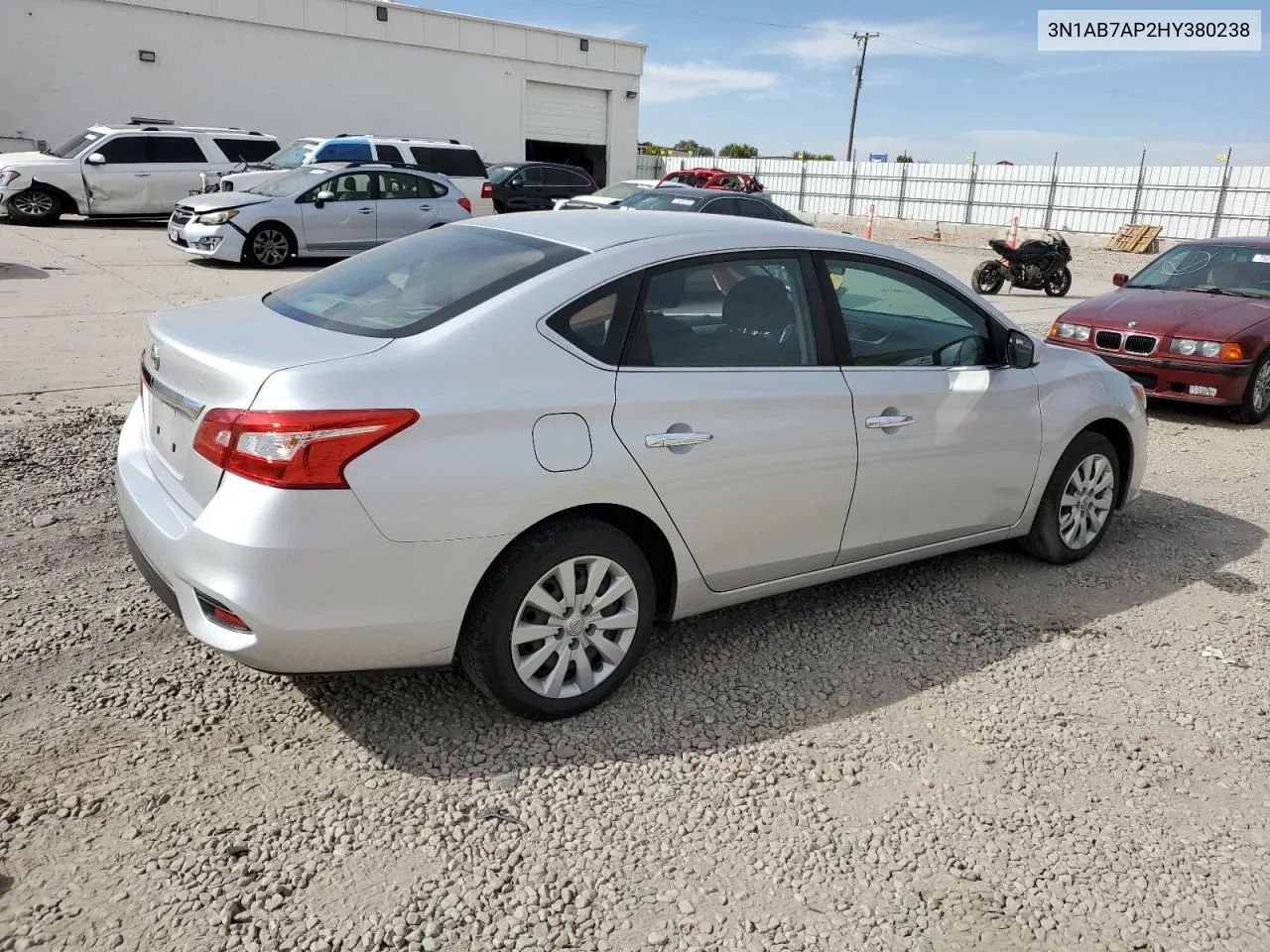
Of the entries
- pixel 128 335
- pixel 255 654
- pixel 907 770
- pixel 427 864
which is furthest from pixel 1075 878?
pixel 128 335

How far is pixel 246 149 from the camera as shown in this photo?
Answer: 20.8m

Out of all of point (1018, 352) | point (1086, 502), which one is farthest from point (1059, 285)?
point (1018, 352)

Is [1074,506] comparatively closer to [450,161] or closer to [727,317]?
[727,317]

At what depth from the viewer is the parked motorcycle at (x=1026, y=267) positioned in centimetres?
1708

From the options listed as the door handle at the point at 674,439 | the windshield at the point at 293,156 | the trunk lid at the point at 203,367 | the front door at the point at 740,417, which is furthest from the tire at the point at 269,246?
the door handle at the point at 674,439

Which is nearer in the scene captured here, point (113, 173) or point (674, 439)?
point (674, 439)

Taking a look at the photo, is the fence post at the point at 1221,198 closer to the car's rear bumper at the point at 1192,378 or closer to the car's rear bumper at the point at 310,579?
the car's rear bumper at the point at 1192,378

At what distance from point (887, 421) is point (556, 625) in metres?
1.54

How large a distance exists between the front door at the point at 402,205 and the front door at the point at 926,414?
12.7 metres

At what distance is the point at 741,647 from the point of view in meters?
4.00

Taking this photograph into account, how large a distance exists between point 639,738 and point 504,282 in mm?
1543

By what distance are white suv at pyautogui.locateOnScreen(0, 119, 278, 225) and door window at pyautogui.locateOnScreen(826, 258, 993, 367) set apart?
18439 millimetres

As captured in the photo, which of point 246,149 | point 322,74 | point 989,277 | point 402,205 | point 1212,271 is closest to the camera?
point 1212,271

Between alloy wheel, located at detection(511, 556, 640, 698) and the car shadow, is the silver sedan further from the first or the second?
the car shadow
